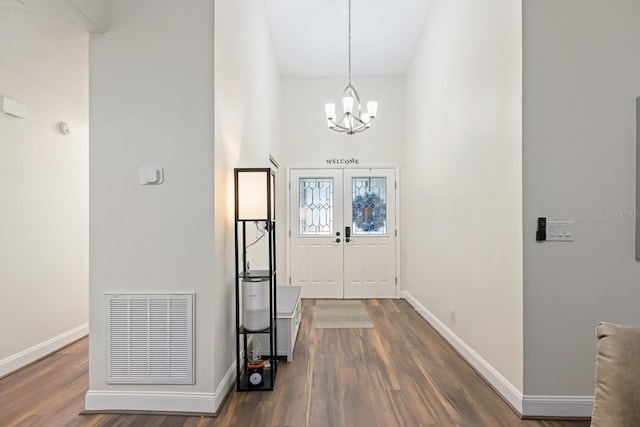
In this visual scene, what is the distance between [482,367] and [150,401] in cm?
240

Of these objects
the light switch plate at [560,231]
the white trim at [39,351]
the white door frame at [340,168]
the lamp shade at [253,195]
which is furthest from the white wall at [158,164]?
the white door frame at [340,168]

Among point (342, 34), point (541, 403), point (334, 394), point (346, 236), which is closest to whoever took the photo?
point (541, 403)

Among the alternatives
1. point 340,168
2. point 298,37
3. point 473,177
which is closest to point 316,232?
point 340,168

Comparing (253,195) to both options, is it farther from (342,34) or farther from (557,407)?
(342,34)

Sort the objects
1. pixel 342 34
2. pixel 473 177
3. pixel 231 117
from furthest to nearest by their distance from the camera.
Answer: pixel 342 34 → pixel 473 177 → pixel 231 117

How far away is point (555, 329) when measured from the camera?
2088 mm

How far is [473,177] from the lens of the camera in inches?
111

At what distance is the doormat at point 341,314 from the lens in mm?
3970

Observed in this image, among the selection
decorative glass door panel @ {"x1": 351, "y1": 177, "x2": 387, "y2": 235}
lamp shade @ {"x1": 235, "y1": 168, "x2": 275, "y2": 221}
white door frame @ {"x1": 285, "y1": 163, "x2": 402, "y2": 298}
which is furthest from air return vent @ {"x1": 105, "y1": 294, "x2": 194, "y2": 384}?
decorative glass door panel @ {"x1": 351, "y1": 177, "x2": 387, "y2": 235}

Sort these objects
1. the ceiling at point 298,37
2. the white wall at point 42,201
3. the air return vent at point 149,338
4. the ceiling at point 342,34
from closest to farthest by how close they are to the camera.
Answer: the ceiling at point 298,37
the air return vent at point 149,338
the white wall at point 42,201
the ceiling at point 342,34

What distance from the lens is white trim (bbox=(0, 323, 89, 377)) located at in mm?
2668

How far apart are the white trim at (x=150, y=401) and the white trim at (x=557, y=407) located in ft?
6.47

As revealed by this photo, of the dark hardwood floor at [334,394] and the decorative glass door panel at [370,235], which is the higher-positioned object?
the decorative glass door panel at [370,235]

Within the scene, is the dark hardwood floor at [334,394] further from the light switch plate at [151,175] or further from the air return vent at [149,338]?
the light switch plate at [151,175]
